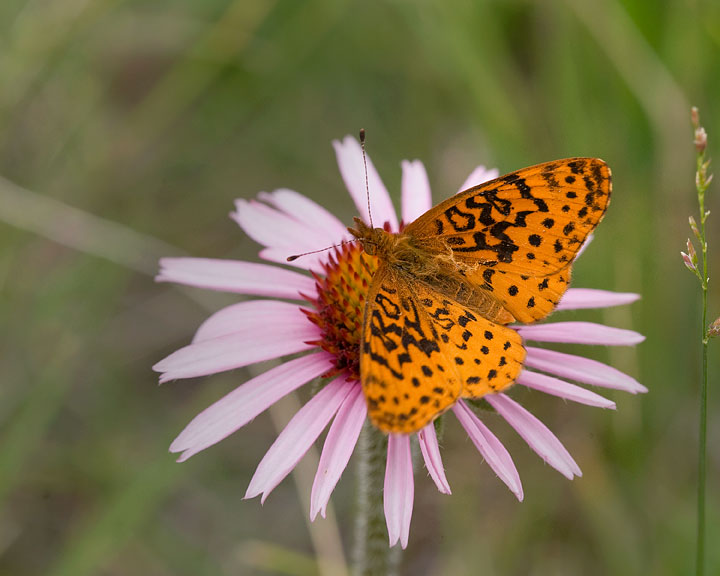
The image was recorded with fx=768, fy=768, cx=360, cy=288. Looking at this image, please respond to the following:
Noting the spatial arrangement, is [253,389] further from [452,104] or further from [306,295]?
[452,104]

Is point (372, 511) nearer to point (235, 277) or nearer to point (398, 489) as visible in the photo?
point (398, 489)

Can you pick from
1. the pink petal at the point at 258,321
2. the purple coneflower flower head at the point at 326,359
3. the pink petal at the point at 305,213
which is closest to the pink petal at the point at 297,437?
the purple coneflower flower head at the point at 326,359

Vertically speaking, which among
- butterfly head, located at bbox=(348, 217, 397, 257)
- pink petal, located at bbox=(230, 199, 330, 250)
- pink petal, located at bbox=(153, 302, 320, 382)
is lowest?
pink petal, located at bbox=(153, 302, 320, 382)

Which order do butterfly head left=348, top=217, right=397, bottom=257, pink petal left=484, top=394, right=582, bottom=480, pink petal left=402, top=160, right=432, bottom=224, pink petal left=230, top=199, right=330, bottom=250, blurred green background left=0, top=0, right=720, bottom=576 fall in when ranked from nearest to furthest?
pink petal left=484, top=394, right=582, bottom=480, butterfly head left=348, top=217, right=397, bottom=257, pink petal left=230, top=199, right=330, bottom=250, pink petal left=402, top=160, right=432, bottom=224, blurred green background left=0, top=0, right=720, bottom=576

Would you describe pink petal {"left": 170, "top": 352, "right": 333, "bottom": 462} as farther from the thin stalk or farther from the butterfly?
the thin stalk

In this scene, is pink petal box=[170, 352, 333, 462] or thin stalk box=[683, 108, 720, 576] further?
pink petal box=[170, 352, 333, 462]

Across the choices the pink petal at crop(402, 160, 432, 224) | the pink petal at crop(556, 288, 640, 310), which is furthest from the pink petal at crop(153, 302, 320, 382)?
the pink petal at crop(556, 288, 640, 310)

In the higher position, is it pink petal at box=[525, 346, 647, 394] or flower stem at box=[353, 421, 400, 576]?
pink petal at box=[525, 346, 647, 394]
